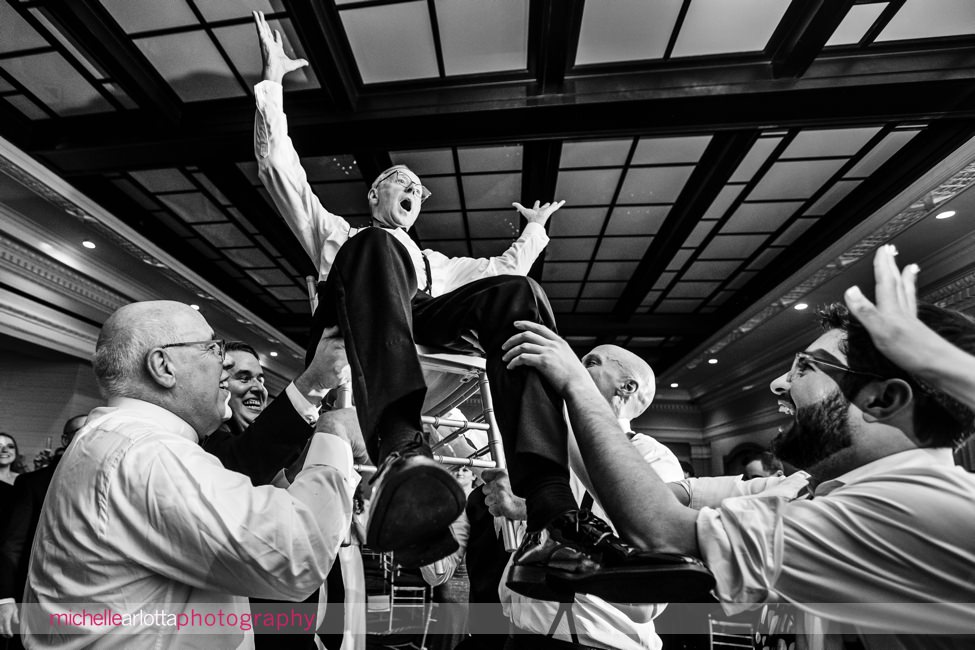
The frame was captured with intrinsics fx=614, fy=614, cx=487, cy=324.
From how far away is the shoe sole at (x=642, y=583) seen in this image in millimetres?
826

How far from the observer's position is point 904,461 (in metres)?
1.00

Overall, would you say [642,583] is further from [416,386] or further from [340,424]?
[340,424]

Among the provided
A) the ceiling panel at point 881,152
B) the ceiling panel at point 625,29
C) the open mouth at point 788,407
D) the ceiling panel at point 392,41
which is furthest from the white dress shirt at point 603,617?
the ceiling panel at point 881,152

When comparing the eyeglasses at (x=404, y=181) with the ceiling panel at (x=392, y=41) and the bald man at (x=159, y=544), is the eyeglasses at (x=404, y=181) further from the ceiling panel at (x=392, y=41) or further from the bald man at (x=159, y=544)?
the ceiling panel at (x=392, y=41)

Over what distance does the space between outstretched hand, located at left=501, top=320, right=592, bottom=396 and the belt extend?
1241 millimetres

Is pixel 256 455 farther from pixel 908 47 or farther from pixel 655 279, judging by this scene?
pixel 655 279

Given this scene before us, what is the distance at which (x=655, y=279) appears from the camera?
736 cm

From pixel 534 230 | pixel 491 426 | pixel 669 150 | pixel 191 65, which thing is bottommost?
pixel 491 426

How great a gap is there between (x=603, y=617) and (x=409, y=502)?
140cm

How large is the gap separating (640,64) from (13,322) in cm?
683

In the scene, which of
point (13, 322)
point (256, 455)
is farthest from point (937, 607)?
point (13, 322)

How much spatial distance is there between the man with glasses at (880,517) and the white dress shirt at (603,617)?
3.18 feet

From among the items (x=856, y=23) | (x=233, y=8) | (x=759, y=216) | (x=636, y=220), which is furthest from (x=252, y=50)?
(x=759, y=216)

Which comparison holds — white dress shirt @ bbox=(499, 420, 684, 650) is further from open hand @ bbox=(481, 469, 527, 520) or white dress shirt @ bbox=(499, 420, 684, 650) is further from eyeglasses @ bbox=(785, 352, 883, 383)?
eyeglasses @ bbox=(785, 352, 883, 383)
